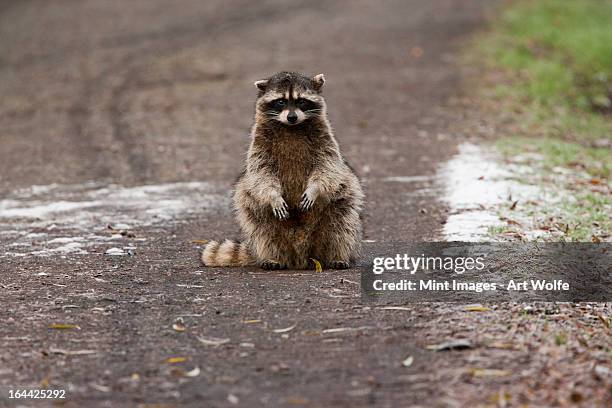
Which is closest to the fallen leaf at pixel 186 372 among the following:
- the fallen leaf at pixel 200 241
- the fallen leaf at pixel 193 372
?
the fallen leaf at pixel 193 372

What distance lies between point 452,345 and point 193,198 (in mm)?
5448

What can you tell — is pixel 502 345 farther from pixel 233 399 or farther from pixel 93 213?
pixel 93 213

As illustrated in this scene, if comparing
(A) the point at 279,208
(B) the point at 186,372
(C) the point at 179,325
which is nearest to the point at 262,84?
(A) the point at 279,208

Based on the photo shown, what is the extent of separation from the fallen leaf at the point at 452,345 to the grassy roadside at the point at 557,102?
2772 mm

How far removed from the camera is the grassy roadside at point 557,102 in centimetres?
884

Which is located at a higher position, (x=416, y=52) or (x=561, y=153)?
(x=416, y=52)

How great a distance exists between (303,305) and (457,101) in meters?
9.61

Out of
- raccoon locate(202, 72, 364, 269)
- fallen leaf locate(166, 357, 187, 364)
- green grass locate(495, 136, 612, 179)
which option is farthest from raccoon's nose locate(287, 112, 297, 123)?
green grass locate(495, 136, 612, 179)

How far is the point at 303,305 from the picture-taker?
587cm

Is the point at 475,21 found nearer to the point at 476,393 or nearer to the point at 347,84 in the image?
the point at 347,84

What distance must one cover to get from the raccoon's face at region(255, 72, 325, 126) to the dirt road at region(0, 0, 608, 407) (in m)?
1.09

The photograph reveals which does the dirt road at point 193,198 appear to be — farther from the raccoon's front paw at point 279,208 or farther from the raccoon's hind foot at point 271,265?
the raccoon's front paw at point 279,208

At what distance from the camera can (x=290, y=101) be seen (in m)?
6.84

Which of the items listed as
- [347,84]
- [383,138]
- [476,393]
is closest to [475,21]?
[347,84]
